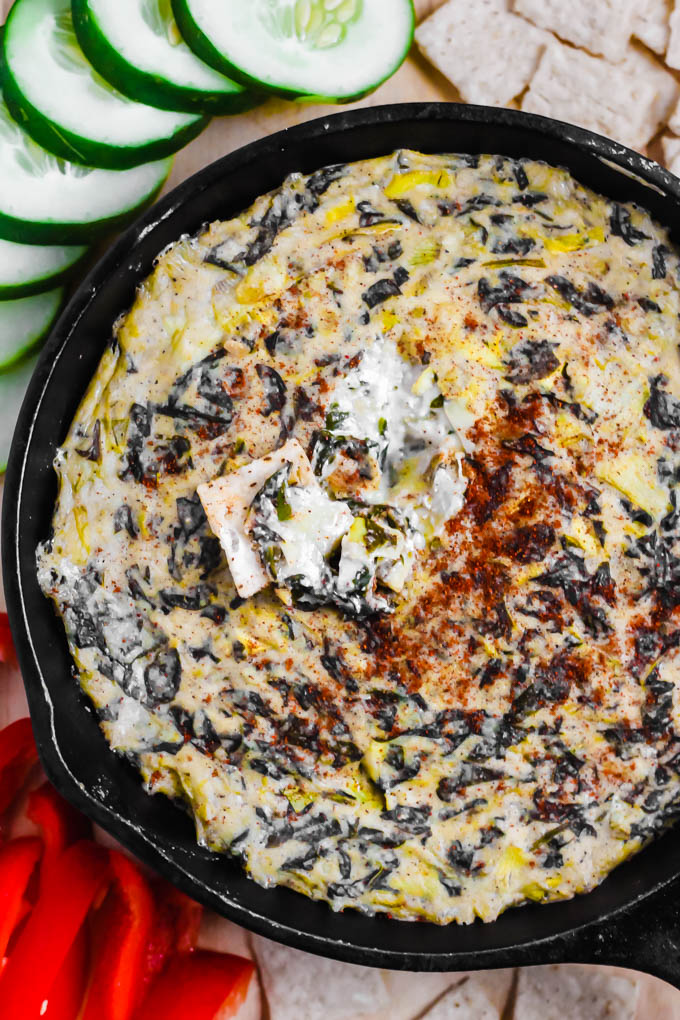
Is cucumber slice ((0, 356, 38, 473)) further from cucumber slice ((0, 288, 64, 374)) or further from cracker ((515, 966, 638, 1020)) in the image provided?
cracker ((515, 966, 638, 1020))

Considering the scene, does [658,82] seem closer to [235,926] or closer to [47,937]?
[235,926]

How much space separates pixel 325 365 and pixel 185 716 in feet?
3.41

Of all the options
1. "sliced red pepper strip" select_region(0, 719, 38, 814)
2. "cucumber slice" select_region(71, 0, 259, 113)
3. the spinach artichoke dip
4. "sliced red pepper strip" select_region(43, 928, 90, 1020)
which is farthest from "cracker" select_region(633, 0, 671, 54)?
"sliced red pepper strip" select_region(43, 928, 90, 1020)

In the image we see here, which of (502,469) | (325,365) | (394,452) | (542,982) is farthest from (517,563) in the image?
(542,982)

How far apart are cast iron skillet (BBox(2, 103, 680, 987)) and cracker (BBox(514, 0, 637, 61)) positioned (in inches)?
31.7

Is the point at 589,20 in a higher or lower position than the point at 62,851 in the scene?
higher

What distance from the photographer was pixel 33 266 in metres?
2.87

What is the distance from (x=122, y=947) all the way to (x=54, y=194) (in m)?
2.46

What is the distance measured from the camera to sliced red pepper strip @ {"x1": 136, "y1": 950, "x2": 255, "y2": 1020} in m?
2.91

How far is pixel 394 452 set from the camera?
244 cm

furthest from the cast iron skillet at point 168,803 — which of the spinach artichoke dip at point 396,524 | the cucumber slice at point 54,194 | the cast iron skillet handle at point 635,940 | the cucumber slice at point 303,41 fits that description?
the cucumber slice at point 54,194

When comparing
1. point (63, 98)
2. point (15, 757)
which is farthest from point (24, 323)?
point (15, 757)

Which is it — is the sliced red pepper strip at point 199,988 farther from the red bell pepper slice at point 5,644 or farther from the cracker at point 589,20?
the cracker at point 589,20

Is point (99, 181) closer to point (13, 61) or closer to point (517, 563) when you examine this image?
point (13, 61)
